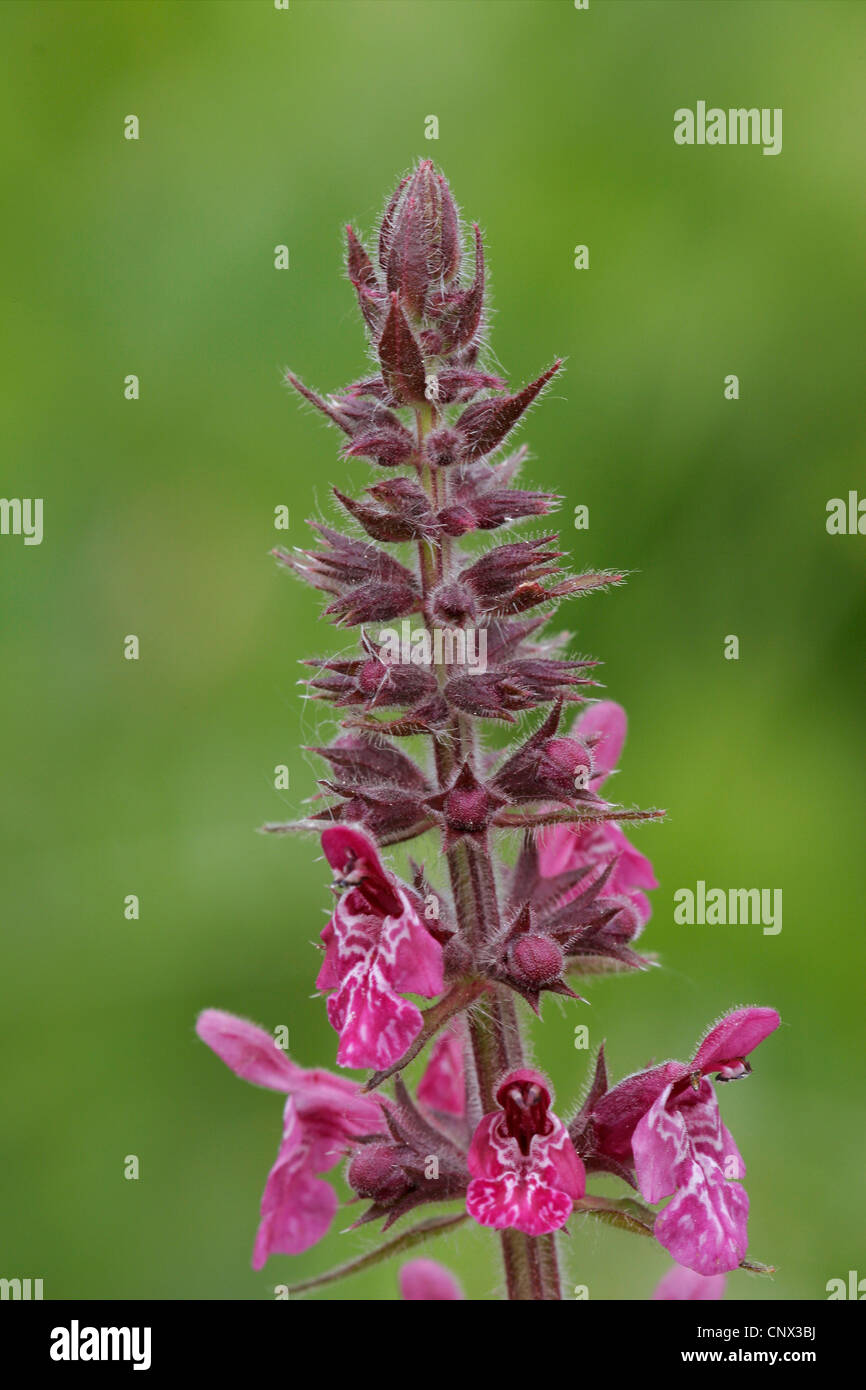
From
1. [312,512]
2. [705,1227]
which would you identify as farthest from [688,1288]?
[312,512]

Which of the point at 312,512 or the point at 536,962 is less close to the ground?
the point at 312,512

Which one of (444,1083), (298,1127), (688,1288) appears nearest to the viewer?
(298,1127)

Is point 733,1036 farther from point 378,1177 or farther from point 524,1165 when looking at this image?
point 378,1177

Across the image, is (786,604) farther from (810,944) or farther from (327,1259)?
(327,1259)

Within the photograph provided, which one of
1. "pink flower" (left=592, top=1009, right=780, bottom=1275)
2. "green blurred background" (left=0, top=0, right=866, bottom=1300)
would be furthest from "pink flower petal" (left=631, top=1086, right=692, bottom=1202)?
"green blurred background" (left=0, top=0, right=866, bottom=1300)

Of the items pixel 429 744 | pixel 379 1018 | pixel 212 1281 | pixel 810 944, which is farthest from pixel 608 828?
pixel 212 1281

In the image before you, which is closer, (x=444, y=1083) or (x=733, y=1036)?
(x=733, y=1036)
